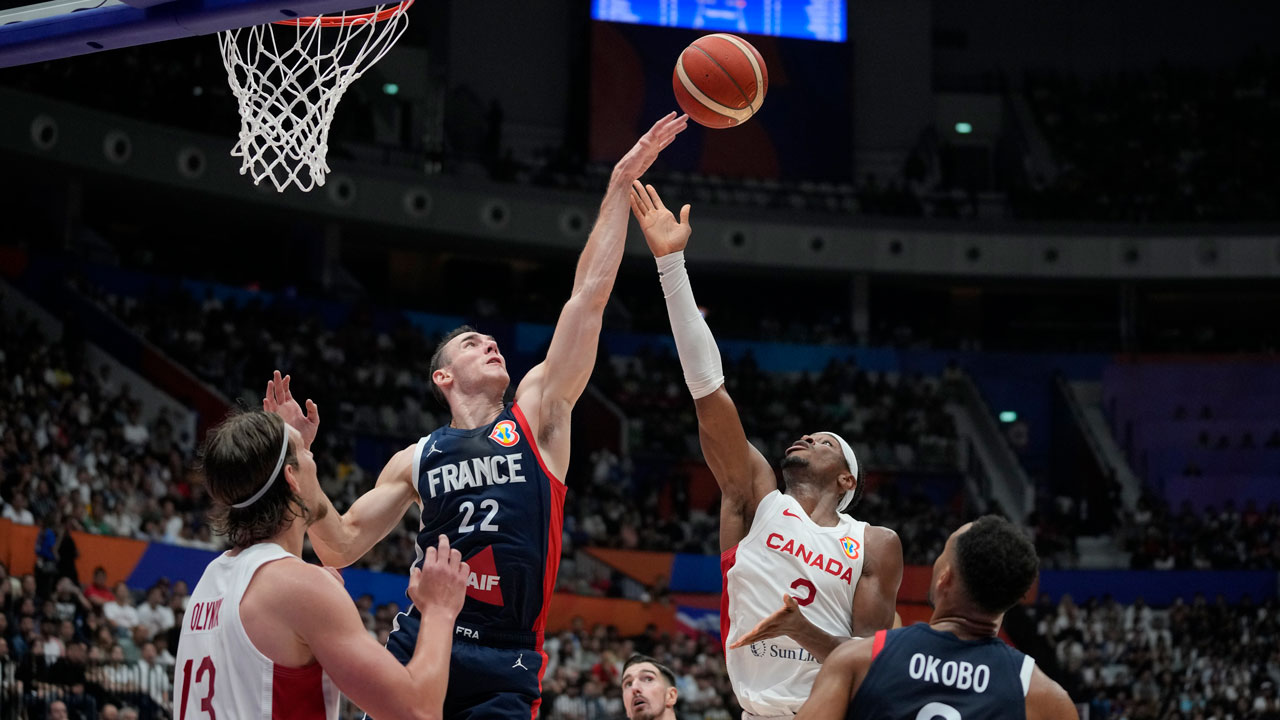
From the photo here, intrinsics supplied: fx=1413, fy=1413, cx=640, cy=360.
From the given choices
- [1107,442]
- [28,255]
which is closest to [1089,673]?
[1107,442]

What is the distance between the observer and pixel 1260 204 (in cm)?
2980

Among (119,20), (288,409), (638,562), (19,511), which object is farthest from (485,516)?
(638,562)

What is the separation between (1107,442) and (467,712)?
87.5 feet

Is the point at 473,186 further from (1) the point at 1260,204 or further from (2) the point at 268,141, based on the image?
(2) the point at 268,141

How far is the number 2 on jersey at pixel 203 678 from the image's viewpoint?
3.62 meters

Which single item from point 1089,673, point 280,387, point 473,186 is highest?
point 473,186

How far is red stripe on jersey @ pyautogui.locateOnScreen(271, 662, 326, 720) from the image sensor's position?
359 centimetres

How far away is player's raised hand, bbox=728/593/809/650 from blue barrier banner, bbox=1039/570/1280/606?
1985cm

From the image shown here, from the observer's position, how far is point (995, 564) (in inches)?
143

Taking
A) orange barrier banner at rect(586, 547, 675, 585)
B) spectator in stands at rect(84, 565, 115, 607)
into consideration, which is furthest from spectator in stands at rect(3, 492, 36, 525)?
orange barrier banner at rect(586, 547, 675, 585)

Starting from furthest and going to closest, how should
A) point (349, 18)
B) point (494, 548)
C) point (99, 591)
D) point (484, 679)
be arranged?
point (99, 591), point (349, 18), point (494, 548), point (484, 679)

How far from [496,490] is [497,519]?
0.11m

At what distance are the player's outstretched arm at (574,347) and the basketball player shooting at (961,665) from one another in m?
1.68

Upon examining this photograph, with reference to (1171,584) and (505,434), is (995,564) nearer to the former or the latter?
(505,434)
